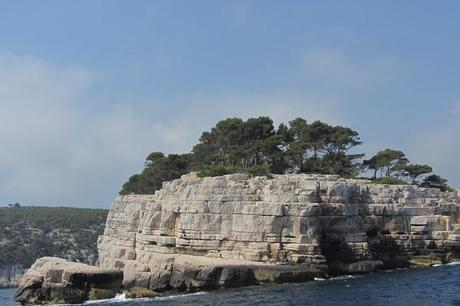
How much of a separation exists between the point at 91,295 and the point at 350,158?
37365mm

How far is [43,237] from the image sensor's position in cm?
12038

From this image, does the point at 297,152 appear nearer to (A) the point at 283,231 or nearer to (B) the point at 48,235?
(A) the point at 283,231

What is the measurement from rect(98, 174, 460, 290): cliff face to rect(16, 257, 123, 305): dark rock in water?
6.47ft

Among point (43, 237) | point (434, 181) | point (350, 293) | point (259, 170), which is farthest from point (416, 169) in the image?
point (43, 237)

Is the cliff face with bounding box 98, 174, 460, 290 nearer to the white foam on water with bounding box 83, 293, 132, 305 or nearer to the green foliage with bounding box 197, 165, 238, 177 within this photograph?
the white foam on water with bounding box 83, 293, 132, 305

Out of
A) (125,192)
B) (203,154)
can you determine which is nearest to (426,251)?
(203,154)

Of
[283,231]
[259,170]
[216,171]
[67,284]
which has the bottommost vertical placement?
[67,284]

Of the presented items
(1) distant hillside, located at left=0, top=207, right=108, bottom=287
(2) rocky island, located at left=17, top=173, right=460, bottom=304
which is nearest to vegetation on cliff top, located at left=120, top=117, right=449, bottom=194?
(2) rocky island, located at left=17, top=173, right=460, bottom=304

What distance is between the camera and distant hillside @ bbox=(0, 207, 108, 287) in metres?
110

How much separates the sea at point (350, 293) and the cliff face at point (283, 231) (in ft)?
6.00

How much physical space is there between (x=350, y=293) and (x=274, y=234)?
383 inches

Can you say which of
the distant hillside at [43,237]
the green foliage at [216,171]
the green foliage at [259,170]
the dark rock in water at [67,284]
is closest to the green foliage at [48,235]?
the distant hillside at [43,237]

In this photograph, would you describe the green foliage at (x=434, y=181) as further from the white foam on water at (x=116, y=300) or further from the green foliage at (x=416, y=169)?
the white foam on water at (x=116, y=300)

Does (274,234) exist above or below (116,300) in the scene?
above
